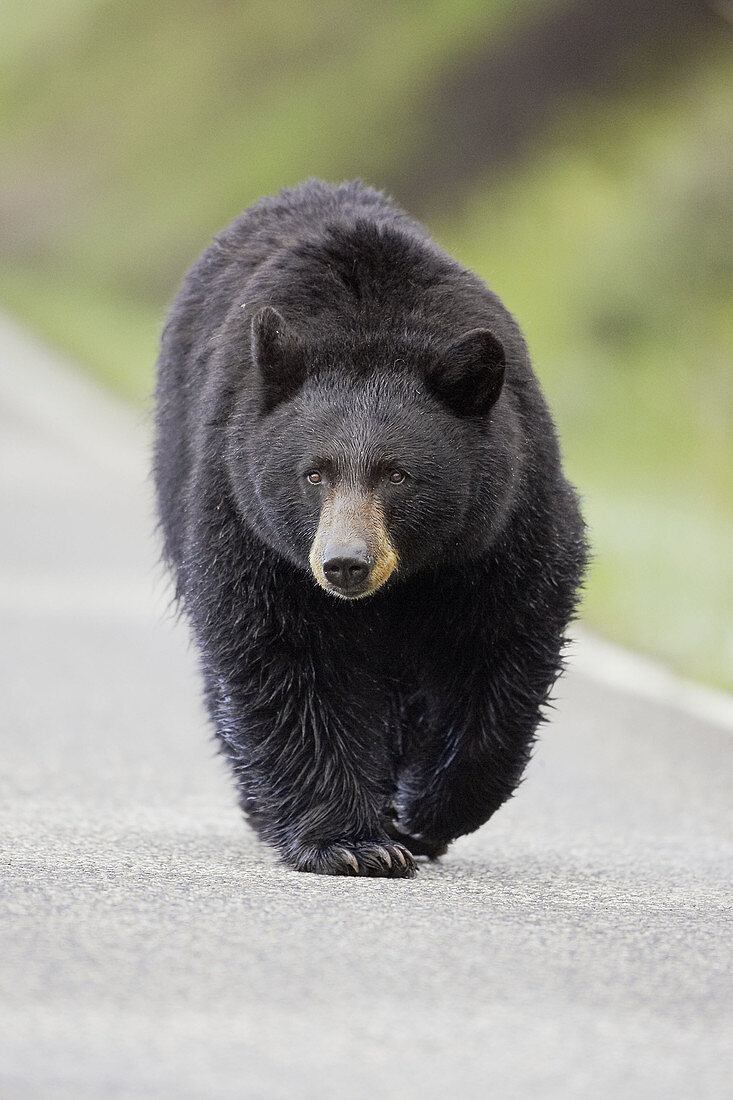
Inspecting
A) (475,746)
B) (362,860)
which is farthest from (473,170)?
(362,860)

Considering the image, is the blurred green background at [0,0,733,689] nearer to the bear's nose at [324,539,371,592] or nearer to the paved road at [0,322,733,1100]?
the paved road at [0,322,733,1100]

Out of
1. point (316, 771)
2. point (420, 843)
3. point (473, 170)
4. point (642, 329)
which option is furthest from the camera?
point (473, 170)

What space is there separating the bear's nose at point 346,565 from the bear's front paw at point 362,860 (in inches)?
35.6

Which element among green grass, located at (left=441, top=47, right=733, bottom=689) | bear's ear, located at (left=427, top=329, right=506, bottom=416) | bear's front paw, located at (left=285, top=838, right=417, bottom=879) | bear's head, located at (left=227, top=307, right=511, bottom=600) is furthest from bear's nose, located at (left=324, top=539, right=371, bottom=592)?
green grass, located at (left=441, top=47, right=733, bottom=689)

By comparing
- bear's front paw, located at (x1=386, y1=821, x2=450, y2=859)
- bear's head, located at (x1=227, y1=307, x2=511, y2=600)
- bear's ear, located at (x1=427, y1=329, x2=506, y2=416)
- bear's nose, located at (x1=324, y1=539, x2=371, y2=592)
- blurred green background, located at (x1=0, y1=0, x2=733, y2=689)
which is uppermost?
blurred green background, located at (x1=0, y1=0, x2=733, y2=689)

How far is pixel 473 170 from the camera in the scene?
5738cm

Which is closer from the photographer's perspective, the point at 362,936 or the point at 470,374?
the point at 362,936

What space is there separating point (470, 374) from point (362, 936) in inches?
67.1

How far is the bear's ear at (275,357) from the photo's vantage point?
5512 mm

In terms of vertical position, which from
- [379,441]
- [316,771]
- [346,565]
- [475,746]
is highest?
[379,441]

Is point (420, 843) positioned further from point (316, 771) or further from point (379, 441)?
point (379, 441)

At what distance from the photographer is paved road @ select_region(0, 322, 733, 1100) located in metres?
3.59

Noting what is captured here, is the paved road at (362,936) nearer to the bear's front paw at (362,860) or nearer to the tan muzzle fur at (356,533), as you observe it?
the bear's front paw at (362,860)

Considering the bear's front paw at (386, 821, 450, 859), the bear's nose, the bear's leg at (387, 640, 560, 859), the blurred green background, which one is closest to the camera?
the bear's nose
